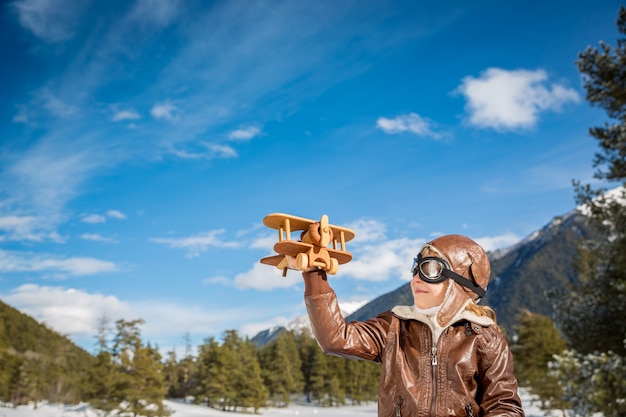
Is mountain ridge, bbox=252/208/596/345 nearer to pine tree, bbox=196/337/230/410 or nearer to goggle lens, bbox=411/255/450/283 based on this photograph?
pine tree, bbox=196/337/230/410

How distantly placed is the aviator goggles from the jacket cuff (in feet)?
1.55

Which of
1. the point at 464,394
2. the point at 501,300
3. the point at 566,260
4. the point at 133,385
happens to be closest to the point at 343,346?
the point at 464,394

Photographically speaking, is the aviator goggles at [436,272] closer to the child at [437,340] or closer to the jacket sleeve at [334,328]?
the child at [437,340]

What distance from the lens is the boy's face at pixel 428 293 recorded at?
2701 millimetres

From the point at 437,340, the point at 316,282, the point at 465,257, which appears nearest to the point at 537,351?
the point at 465,257

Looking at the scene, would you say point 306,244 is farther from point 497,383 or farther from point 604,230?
point 604,230

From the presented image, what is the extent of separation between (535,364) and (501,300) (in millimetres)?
122812

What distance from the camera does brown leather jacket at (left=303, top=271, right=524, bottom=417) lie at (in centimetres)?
253

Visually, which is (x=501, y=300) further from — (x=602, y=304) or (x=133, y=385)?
(x=602, y=304)

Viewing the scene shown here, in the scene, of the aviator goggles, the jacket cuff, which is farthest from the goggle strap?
the jacket cuff

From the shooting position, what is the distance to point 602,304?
11.3 meters

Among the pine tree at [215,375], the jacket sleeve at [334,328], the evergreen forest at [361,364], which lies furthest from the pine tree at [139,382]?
the jacket sleeve at [334,328]

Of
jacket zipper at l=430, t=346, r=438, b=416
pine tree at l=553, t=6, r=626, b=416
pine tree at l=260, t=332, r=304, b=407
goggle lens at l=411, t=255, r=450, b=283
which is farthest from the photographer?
pine tree at l=260, t=332, r=304, b=407

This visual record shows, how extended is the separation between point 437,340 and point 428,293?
228 millimetres
